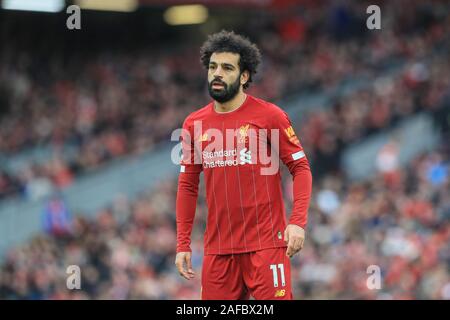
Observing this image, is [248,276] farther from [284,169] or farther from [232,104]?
[284,169]

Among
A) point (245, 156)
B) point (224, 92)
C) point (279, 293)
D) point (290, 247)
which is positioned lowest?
point (279, 293)

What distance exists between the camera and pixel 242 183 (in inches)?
268

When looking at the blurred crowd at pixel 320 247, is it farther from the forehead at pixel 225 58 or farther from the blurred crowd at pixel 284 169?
the forehead at pixel 225 58

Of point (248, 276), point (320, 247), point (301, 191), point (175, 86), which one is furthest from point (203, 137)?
point (175, 86)

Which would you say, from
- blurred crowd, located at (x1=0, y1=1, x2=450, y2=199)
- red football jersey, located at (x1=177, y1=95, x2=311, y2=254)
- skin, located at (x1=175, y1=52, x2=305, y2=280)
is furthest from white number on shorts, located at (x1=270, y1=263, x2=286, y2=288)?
blurred crowd, located at (x1=0, y1=1, x2=450, y2=199)

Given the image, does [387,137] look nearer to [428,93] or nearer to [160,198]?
[428,93]

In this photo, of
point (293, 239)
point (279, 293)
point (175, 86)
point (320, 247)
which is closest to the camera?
point (293, 239)

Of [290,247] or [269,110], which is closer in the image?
[290,247]

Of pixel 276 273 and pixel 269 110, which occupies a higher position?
pixel 269 110

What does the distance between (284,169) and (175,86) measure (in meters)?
6.56

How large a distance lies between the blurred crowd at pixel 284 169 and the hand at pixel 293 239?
24.9 ft

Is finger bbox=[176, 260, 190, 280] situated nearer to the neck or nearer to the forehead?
the neck

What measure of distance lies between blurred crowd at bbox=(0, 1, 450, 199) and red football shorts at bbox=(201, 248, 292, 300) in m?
12.8

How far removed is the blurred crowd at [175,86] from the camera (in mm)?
20594
